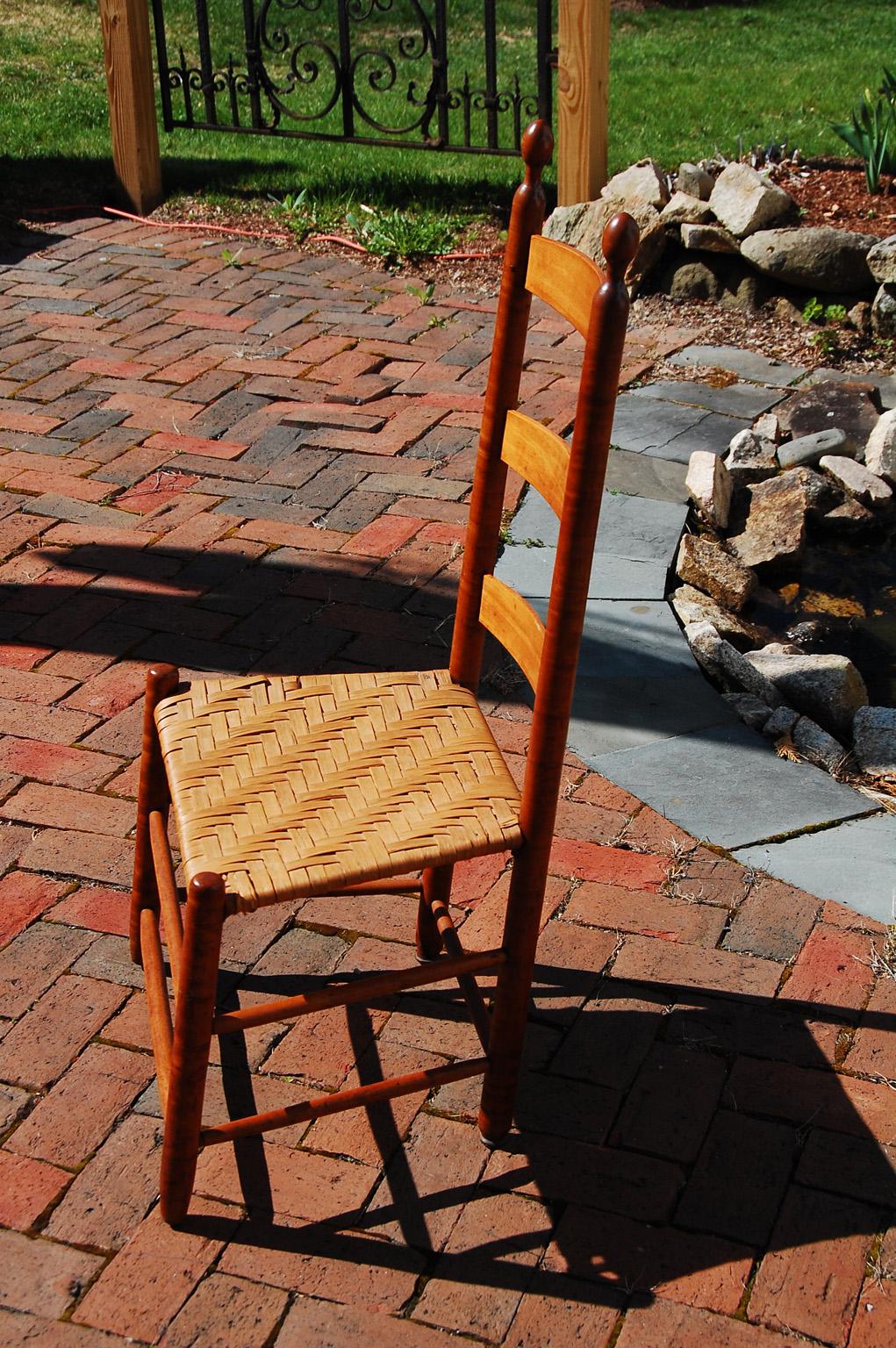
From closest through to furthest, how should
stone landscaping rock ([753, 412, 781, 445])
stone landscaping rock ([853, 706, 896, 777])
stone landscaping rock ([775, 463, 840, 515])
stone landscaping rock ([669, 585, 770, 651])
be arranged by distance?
1. stone landscaping rock ([853, 706, 896, 777])
2. stone landscaping rock ([669, 585, 770, 651])
3. stone landscaping rock ([775, 463, 840, 515])
4. stone landscaping rock ([753, 412, 781, 445])

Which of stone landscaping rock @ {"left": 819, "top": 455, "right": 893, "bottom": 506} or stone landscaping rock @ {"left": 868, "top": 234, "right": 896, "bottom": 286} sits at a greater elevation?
stone landscaping rock @ {"left": 868, "top": 234, "right": 896, "bottom": 286}

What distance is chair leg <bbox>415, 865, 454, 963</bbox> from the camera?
2.47 meters

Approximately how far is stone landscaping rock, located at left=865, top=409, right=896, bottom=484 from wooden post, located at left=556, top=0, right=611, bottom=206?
2.26 metres

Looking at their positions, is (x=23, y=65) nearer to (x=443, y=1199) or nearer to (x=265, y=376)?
(x=265, y=376)

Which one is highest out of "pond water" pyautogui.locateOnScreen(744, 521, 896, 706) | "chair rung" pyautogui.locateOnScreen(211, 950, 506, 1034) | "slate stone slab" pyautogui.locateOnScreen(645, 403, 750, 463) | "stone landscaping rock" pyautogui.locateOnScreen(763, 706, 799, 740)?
"chair rung" pyautogui.locateOnScreen(211, 950, 506, 1034)

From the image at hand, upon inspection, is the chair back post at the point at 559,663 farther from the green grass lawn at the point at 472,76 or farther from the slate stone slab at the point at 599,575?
the green grass lawn at the point at 472,76

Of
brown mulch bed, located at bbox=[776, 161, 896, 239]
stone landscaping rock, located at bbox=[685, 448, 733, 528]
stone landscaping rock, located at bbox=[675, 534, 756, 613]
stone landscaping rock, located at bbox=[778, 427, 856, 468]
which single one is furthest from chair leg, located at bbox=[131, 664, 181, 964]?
brown mulch bed, located at bbox=[776, 161, 896, 239]

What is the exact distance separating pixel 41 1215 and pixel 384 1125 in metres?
0.54

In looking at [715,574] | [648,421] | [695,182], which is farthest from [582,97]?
[715,574]

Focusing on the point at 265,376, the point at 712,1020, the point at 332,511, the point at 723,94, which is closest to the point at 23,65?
the point at 723,94

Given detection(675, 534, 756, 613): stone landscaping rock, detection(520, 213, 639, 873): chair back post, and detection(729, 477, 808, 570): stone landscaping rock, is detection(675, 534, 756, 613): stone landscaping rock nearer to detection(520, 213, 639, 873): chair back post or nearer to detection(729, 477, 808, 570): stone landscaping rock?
detection(729, 477, 808, 570): stone landscaping rock

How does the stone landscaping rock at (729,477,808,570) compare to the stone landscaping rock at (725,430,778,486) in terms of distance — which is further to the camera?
the stone landscaping rock at (725,430,778,486)

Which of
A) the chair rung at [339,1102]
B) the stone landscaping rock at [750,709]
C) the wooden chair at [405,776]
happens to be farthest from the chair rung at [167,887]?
the stone landscaping rock at [750,709]

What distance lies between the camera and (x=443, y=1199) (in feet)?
6.81
